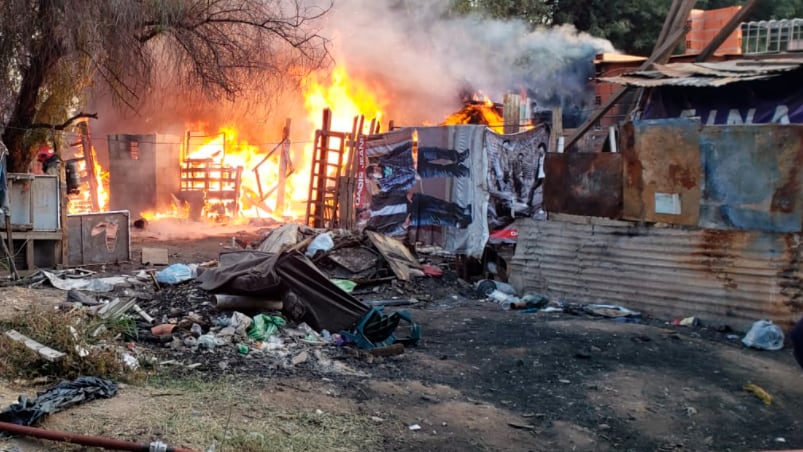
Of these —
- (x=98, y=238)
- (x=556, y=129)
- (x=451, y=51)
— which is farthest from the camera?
(x=451, y=51)

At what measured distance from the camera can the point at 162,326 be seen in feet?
22.6

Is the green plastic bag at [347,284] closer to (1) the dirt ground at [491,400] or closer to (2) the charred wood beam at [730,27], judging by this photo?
(1) the dirt ground at [491,400]

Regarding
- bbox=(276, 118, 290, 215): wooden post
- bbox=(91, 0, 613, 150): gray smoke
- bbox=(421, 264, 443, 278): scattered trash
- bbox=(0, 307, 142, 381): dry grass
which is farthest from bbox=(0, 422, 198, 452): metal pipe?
bbox=(91, 0, 613, 150): gray smoke

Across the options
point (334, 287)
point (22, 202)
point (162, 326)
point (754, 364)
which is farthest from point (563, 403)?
point (22, 202)

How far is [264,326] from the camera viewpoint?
23.2 ft

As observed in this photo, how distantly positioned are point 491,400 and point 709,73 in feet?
17.3

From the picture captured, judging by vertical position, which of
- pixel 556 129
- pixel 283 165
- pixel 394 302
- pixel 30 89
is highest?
pixel 30 89

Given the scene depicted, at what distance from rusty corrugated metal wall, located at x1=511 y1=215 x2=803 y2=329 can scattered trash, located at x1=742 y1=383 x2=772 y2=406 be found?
1.69 metres

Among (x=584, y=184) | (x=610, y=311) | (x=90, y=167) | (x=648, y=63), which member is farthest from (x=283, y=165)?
(x=610, y=311)

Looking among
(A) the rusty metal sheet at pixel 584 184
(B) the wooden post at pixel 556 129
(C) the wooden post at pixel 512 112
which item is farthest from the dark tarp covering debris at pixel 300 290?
(C) the wooden post at pixel 512 112

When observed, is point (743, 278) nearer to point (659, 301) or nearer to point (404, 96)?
point (659, 301)

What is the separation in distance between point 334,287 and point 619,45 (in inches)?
823

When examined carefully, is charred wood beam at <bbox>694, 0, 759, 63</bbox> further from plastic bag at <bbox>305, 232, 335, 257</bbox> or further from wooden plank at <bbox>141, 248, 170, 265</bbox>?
wooden plank at <bbox>141, 248, 170, 265</bbox>

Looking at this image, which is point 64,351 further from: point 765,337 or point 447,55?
point 447,55
